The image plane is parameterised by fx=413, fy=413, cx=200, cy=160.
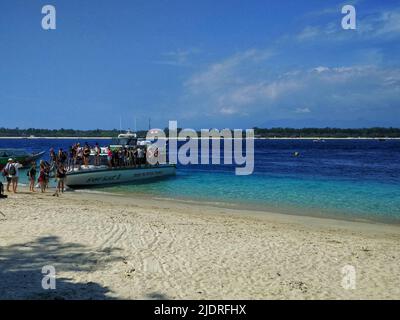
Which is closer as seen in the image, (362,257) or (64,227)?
(362,257)

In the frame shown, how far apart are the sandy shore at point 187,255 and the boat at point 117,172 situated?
8107 millimetres

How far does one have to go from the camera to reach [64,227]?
11844 mm

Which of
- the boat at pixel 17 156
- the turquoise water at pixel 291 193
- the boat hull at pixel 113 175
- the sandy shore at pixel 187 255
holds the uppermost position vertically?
the boat at pixel 17 156

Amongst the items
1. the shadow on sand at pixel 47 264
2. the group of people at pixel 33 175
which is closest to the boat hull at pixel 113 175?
the group of people at pixel 33 175

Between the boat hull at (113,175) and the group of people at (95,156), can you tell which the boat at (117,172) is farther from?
the group of people at (95,156)

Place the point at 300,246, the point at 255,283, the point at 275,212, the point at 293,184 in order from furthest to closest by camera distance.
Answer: the point at 293,184 → the point at 275,212 → the point at 300,246 → the point at 255,283

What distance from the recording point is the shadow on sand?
6.84 metres

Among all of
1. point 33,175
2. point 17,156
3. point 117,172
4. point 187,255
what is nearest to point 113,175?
point 117,172

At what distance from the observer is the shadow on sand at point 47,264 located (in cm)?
684

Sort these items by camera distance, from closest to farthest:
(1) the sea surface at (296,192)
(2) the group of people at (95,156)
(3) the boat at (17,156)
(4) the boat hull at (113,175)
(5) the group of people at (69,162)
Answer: (1) the sea surface at (296,192) → (5) the group of people at (69,162) → (4) the boat hull at (113,175) → (2) the group of people at (95,156) → (3) the boat at (17,156)
